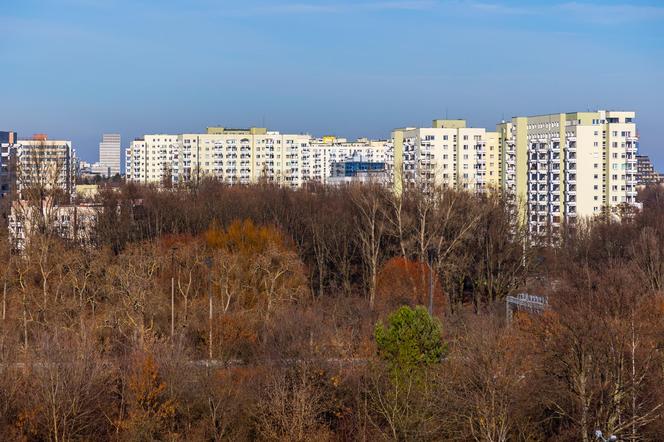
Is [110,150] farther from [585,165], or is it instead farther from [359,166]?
[585,165]

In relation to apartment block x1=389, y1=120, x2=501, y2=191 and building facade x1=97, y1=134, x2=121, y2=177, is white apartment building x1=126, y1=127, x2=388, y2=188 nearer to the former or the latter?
apartment block x1=389, y1=120, x2=501, y2=191

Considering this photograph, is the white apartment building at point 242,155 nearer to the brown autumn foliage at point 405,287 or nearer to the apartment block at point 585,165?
the apartment block at point 585,165

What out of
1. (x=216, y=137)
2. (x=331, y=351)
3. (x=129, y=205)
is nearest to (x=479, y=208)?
(x=129, y=205)

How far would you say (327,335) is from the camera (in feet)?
53.4

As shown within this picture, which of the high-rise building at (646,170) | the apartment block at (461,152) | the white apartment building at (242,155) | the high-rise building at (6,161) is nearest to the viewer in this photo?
the apartment block at (461,152)

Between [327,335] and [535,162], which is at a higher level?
[535,162]

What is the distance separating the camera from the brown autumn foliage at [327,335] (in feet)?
40.6

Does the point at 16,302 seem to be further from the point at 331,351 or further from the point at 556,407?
the point at 556,407

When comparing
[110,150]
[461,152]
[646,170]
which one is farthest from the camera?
[110,150]

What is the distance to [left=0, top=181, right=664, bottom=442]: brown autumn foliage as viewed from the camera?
40.6ft

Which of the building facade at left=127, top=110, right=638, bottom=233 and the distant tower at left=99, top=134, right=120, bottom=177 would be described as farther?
the distant tower at left=99, top=134, right=120, bottom=177

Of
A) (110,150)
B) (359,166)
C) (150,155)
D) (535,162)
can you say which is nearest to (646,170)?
(359,166)

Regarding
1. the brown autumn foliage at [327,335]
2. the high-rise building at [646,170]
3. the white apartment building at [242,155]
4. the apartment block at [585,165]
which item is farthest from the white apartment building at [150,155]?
the brown autumn foliage at [327,335]

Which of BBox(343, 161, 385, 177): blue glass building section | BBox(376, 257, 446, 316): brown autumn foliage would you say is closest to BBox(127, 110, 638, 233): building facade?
BBox(376, 257, 446, 316): brown autumn foliage
